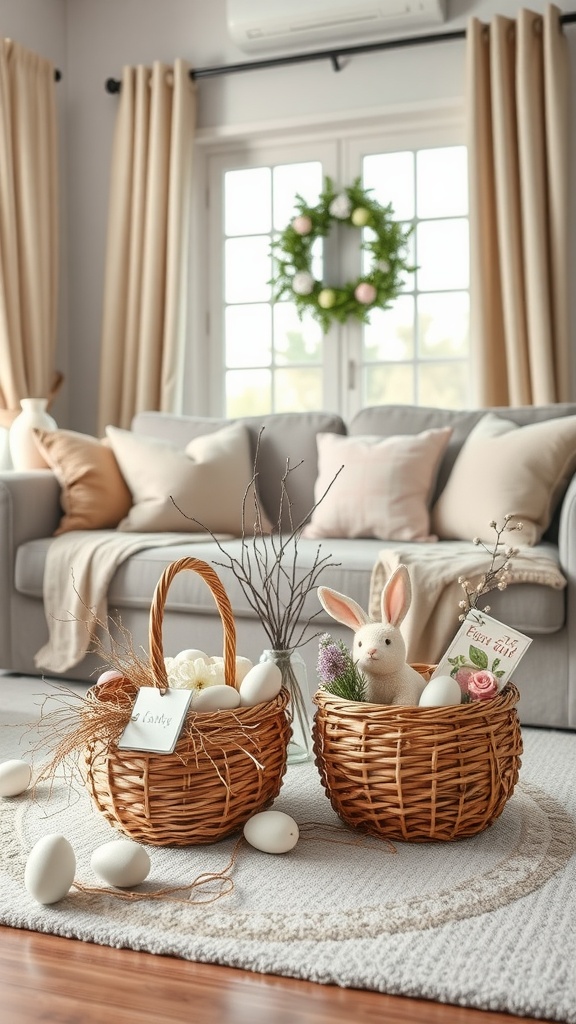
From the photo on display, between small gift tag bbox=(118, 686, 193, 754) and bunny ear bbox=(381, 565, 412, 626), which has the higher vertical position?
bunny ear bbox=(381, 565, 412, 626)

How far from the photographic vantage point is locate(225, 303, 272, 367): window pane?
4.67 meters

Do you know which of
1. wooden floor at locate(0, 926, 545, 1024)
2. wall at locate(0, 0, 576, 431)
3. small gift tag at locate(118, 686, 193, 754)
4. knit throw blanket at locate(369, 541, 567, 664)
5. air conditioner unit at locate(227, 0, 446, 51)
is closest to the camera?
wooden floor at locate(0, 926, 545, 1024)

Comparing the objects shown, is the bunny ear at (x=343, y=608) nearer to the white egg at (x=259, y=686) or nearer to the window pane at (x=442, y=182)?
the white egg at (x=259, y=686)

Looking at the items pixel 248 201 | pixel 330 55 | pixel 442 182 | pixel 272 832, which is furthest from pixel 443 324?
pixel 272 832

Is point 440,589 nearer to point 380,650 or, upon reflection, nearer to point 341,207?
point 380,650

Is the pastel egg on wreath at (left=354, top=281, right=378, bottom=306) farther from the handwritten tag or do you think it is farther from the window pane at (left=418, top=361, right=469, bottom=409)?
the handwritten tag

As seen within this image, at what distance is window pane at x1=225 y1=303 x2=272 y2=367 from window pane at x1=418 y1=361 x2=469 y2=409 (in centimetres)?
73

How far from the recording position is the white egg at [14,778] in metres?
2.00

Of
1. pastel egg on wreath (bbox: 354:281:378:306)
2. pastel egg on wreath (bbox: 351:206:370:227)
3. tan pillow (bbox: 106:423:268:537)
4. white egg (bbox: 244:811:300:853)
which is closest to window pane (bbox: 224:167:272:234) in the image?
pastel egg on wreath (bbox: 351:206:370:227)

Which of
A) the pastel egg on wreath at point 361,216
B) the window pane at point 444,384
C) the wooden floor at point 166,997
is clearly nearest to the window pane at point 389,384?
the window pane at point 444,384

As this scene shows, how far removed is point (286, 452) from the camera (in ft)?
11.6

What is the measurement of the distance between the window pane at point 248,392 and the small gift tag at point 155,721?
3.09m

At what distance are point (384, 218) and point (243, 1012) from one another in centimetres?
366

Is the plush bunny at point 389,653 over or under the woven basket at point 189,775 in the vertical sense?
over
